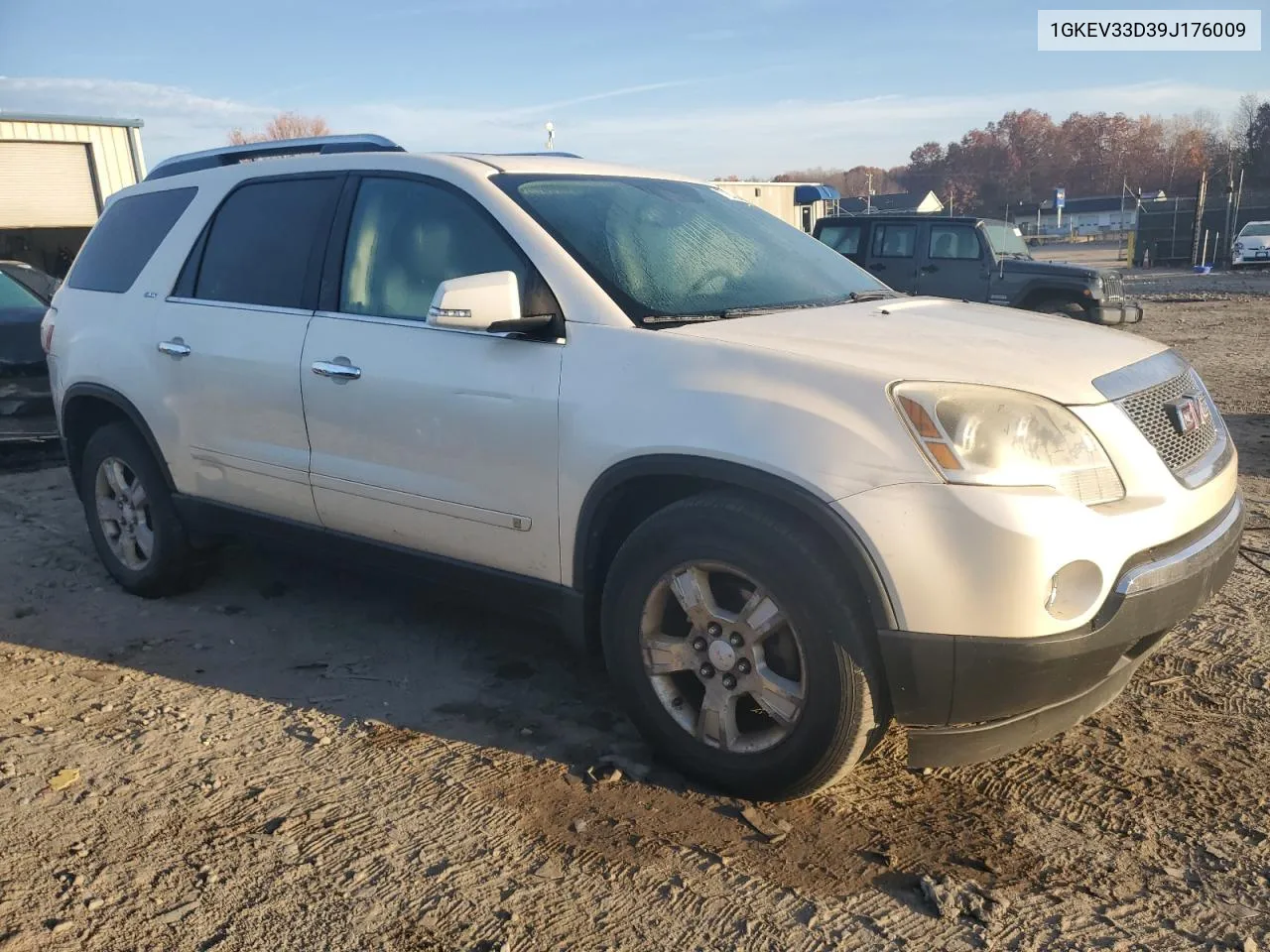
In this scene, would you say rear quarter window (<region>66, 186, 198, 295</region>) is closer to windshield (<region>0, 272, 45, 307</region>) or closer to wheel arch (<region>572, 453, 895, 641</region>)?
wheel arch (<region>572, 453, 895, 641</region>)

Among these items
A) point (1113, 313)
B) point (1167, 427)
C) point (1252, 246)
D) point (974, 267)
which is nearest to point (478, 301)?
point (1167, 427)

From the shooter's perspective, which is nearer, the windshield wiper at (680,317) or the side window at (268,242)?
the windshield wiper at (680,317)

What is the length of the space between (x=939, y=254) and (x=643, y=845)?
39.4ft

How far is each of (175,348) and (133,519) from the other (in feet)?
3.22

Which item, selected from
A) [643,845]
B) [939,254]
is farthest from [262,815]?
[939,254]

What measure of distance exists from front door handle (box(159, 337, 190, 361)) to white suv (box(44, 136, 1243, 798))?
15 mm

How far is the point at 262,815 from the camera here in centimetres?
294

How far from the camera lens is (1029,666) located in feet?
8.23

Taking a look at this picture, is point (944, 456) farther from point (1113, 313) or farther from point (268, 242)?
point (1113, 313)

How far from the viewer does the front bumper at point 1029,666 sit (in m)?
2.52

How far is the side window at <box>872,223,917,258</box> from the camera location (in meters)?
13.6

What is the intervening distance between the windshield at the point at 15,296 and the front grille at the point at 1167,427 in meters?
7.64

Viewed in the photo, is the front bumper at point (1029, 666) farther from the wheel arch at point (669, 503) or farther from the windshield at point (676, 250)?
the windshield at point (676, 250)

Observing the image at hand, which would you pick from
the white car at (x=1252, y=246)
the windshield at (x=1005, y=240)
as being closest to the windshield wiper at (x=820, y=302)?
the windshield at (x=1005, y=240)
